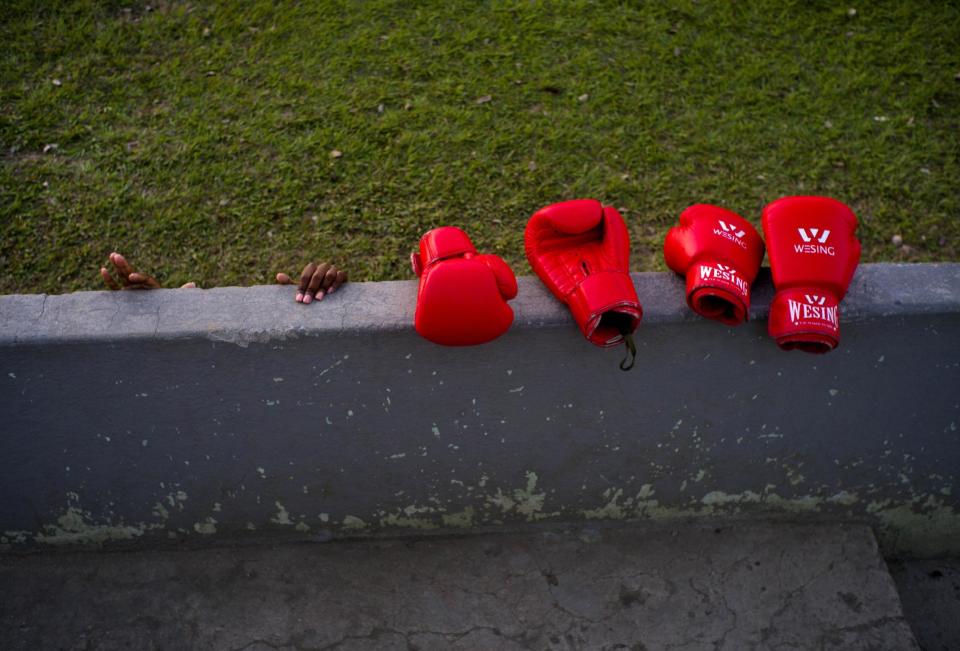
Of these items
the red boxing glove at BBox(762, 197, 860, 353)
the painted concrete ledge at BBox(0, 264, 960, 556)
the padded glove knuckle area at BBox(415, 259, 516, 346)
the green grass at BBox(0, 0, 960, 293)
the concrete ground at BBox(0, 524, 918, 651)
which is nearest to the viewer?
the padded glove knuckle area at BBox(415, 259, 516, 346)

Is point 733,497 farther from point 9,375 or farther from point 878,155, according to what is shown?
point 9,375

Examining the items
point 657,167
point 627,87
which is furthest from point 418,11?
point 657,167

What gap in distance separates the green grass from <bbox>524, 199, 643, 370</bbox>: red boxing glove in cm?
113

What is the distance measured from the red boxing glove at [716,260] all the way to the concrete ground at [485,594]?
112cm

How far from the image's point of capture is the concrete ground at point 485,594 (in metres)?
2.82

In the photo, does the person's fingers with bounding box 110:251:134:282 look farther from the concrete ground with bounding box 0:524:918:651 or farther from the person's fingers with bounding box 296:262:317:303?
the concrete ground with bounding box 0:524:918:651

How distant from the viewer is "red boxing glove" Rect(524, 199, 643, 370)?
2.31m

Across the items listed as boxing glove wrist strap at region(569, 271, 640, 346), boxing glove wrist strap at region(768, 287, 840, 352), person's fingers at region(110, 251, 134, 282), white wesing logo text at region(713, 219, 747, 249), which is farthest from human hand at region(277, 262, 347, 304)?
boxing glove wrist strap at region(768, 287, 840, 352)

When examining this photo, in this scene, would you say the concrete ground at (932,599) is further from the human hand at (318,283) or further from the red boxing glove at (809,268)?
the human hand at (318,283)

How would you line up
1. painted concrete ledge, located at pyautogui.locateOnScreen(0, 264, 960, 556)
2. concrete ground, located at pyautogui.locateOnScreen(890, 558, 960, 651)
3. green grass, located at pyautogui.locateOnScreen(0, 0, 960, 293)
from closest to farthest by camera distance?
painted concrete ledge, located at pyautogui.locateOnScreen(0, 264, 960, 556) → concrete ground, located at pyautogui.locateOnScreen(890, 558, 960, 651) → green grass, located at pyautogui.locateOnScreen(0, 0, 960, 293)

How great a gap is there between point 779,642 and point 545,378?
1301 millimetres

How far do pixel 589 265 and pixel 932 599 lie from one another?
1986mm

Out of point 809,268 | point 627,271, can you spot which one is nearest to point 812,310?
point 809,268

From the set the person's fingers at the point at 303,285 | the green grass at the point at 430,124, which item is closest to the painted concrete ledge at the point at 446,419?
the person's fingers at the point at 303,285
